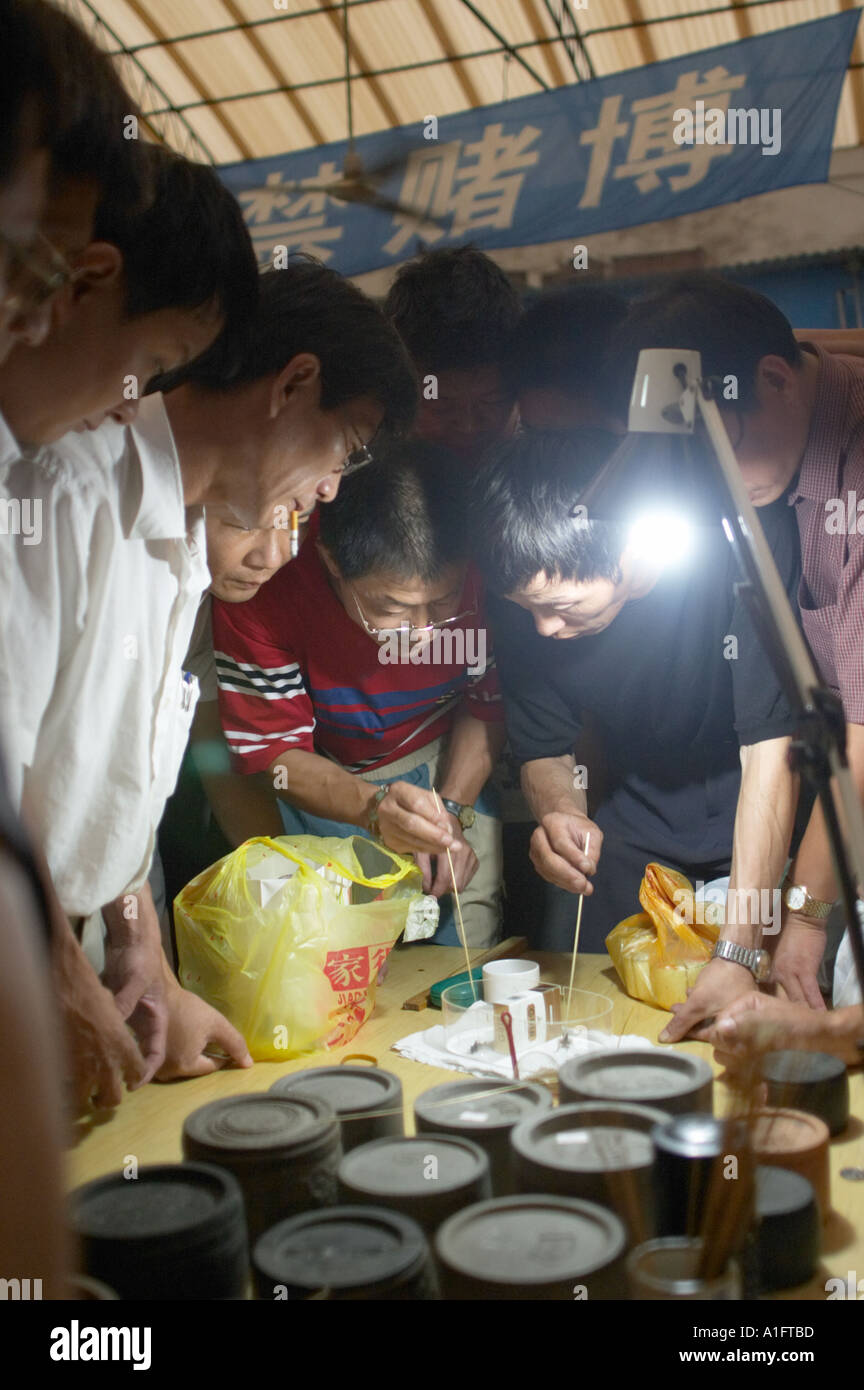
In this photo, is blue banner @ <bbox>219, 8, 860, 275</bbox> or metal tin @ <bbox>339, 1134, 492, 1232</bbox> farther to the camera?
blue banner @ <bbox>219, 8, 860, 275</bbox>

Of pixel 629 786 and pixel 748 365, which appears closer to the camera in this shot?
pixel 748 365

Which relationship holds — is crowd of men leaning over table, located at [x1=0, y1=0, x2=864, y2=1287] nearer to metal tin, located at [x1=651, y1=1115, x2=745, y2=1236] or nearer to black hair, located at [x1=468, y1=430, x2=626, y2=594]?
black hair, located at [x1=468, y1=430, x2=626, y2=594]

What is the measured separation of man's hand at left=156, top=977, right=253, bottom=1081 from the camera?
1261 millimetres

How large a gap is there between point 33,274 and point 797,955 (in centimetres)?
113

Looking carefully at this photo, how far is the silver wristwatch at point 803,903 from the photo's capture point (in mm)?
1319

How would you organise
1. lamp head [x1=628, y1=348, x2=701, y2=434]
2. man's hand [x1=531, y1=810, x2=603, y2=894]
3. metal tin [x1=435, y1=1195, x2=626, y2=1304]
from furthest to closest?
man's hand [x1=531, y1=810, x2=603, y2=894]
lamp head [x1=628, y1=348, x2=701, y2=434]
metal tin [x1=435, y1=1195, x2=626, y2=1304]

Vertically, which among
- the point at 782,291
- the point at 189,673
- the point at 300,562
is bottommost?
the point at 189,673

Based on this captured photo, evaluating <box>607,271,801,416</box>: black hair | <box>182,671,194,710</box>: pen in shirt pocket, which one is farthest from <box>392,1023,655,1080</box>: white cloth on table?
<box>607,271,801,416</box>: black hair

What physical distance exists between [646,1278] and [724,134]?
1364 millimetres

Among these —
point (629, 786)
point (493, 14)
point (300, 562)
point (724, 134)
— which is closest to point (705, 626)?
point (629, 786)

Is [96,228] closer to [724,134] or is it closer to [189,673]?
[189,673]

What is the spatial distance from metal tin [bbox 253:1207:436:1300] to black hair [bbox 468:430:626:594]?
2.70 ft

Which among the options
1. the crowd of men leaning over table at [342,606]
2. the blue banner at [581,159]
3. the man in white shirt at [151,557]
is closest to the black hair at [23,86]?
the crowd of men leaning over table at [342,606]

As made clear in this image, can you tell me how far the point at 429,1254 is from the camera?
0.82m
